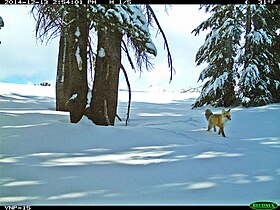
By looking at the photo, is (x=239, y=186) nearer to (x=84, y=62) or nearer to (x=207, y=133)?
(x=207, y=133)

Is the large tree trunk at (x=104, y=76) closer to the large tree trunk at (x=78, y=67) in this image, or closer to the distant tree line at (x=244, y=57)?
the large tree trunk at (x=78, y=67)

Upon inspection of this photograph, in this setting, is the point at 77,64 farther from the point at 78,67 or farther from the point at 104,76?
the point at 104,76

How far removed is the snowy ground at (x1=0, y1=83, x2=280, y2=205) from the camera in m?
2.32

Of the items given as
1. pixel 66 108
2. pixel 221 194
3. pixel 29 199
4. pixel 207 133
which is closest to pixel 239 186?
pixel 221 194

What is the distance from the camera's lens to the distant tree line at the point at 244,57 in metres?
9.15

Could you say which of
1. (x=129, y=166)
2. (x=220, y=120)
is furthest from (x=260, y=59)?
(x=129, y=166)

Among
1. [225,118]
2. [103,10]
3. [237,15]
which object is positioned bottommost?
[225,118]

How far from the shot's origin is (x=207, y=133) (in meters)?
5.04

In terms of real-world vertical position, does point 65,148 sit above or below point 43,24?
below

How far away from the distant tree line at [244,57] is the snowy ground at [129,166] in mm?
4715

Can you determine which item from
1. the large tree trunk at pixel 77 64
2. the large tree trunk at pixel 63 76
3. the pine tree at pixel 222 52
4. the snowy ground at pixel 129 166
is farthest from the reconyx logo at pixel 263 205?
the pine tree at pixel 222 52

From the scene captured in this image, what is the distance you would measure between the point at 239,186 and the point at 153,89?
12.8 metres

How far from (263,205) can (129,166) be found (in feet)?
4.00

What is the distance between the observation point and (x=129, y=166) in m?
2.93
